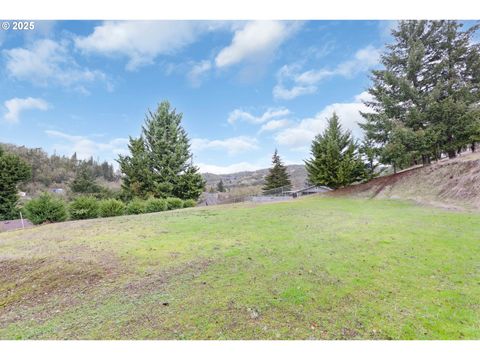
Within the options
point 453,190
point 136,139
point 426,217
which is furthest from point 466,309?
point 136,139

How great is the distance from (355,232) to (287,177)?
81.6ft

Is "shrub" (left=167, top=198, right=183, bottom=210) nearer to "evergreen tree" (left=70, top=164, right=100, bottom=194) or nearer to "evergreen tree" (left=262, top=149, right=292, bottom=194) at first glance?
"evergreen tree" (left=70, top=164, right=100, bottom=194)

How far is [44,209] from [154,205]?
14.7 ft

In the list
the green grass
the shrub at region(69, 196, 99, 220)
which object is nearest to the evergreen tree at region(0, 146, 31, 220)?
the shrub at region(69, 196, 99, 220)

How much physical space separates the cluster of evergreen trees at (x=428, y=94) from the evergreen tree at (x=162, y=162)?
13.6 metres

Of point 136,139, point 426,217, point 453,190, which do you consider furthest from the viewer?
point 136,139

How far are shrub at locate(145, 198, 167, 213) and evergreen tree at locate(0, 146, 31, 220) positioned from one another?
990 centimetres

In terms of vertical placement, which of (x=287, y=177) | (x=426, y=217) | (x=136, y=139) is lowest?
(x=426, y=217)

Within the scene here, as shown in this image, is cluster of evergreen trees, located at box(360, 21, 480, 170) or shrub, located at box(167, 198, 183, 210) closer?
cluster of evergreen trees, located at box(360, 21, 480, 170)

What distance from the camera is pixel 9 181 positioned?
49.8 ft

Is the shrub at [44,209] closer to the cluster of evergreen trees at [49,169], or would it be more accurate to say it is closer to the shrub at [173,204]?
the shrub at [173,204]

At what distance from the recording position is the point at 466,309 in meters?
2.30

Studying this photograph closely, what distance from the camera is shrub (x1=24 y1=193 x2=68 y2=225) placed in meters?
8.73
